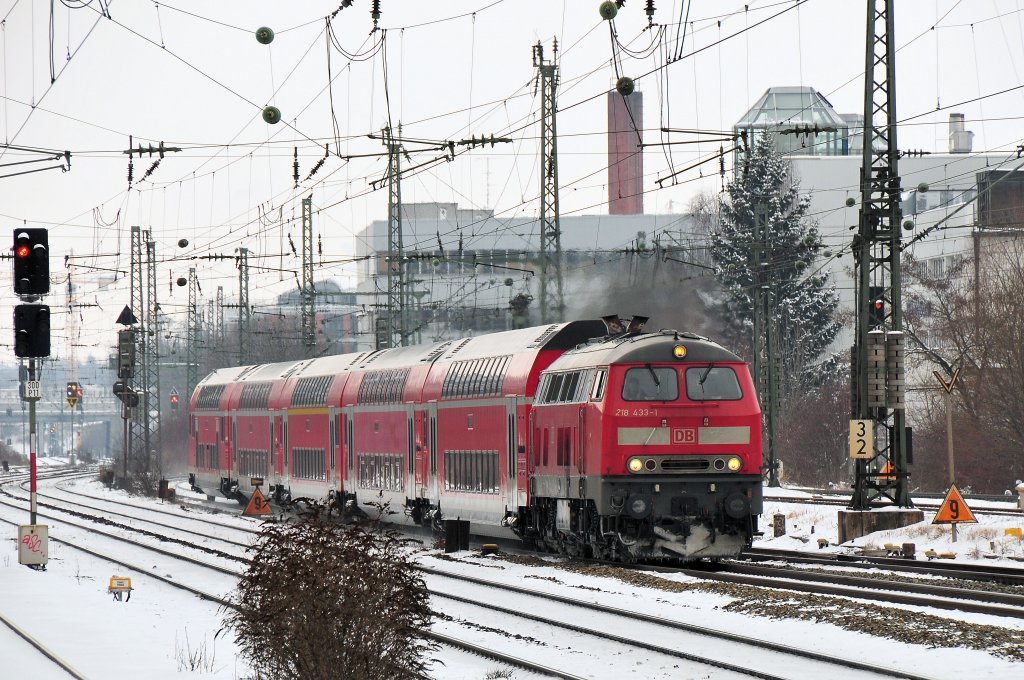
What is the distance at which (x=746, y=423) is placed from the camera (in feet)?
72.0


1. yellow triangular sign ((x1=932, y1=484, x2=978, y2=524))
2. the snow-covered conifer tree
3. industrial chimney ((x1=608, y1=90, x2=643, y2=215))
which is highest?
industrial chimney ((x1=608, y1=90, x2=643, y2=215))

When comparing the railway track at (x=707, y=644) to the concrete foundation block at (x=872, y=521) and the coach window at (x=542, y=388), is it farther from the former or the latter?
the concrete foundation block at (x=872, y=521)

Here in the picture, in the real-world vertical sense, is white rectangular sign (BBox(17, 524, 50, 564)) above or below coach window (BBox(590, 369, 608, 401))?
below

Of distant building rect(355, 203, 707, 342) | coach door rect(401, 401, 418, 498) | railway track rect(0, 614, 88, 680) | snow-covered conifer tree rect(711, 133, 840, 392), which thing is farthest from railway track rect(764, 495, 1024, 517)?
distant building rect(355, 203, 707, 342)

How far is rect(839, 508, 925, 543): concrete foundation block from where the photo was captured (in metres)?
26.8

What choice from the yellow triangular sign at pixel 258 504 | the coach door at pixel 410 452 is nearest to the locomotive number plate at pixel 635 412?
the coach door at pixel 410 452

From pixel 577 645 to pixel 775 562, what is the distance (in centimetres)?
896

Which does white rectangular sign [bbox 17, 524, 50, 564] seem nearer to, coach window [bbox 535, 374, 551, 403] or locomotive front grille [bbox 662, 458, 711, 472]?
coach window [bbox 535, 374, 551, 403]

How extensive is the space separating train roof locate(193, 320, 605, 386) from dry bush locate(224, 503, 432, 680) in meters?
13.1

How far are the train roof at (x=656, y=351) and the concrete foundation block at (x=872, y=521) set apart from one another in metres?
6.15

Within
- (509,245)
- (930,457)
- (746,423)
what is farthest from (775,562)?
(509,245)

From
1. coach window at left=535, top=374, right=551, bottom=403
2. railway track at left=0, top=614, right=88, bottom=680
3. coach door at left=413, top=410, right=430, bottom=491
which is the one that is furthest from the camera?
coach door at left=413, top=410, right=430, bottom=491

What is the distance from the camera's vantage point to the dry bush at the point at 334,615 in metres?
11.7

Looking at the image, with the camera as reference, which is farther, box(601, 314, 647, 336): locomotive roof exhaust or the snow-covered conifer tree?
the snow-covered conifer tree
